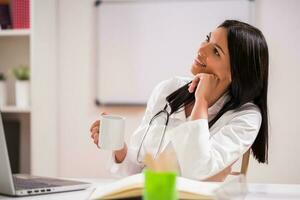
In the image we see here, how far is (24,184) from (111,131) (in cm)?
32

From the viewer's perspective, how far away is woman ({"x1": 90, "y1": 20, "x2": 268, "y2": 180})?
4.55 ft

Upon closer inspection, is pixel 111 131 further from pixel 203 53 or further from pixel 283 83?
pixel 283 83

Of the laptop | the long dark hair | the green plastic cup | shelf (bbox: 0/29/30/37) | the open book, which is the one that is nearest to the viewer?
the green plastic cup

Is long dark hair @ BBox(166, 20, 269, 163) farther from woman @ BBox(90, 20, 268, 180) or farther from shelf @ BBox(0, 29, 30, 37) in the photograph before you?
shelf @ BBox(0, 29, 30, 37)

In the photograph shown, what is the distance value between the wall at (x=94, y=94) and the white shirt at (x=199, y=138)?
1.25 metres

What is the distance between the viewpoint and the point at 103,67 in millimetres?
2975

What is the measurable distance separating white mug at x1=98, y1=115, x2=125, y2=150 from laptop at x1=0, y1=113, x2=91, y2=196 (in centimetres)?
18

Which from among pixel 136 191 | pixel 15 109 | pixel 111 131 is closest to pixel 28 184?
pixel 111 131

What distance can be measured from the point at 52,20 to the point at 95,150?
2.93 feet

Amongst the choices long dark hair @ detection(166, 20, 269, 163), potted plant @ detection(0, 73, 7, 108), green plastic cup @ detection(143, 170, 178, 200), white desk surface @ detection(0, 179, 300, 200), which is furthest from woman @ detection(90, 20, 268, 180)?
potted plant @ detection(0, 73, 7, 108)

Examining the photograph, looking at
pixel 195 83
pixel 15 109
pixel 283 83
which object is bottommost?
pixel 15 109

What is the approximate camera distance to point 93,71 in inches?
118

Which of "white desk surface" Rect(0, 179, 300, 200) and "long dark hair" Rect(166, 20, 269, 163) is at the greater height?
"long dark hair" Rect(166, 20, 269, 163)

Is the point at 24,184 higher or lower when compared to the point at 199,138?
lower
